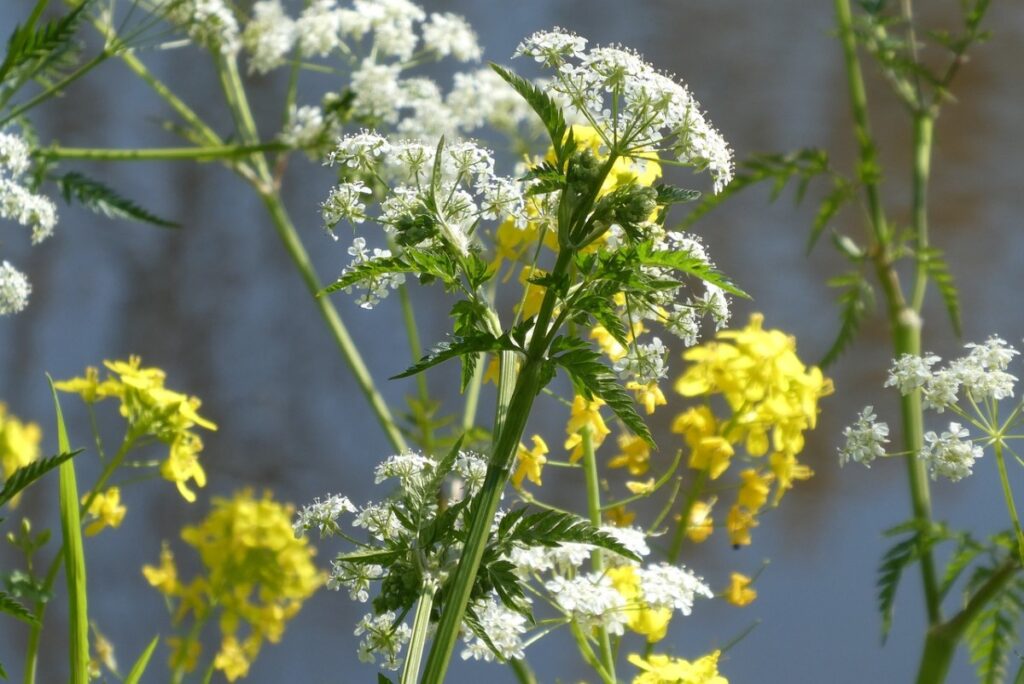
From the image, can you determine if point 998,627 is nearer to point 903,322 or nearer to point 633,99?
point 903,322

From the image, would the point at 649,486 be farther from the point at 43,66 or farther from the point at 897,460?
the point at 897,460

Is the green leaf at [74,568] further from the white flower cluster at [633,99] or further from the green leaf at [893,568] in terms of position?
the green leaf at [893,568]

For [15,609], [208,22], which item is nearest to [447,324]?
[208,22]

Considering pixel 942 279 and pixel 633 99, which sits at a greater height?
pixel 942 279

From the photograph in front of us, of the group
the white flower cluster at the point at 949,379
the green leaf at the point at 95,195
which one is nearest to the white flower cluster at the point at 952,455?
the white flower cluster at the point at 949,379

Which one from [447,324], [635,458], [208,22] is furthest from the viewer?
[447,324]

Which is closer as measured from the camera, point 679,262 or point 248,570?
point 679,262

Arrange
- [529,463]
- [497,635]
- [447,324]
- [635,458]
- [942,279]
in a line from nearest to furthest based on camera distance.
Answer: [497,635]
[529,463]
[635,458]
[942,279]
[447,324]
